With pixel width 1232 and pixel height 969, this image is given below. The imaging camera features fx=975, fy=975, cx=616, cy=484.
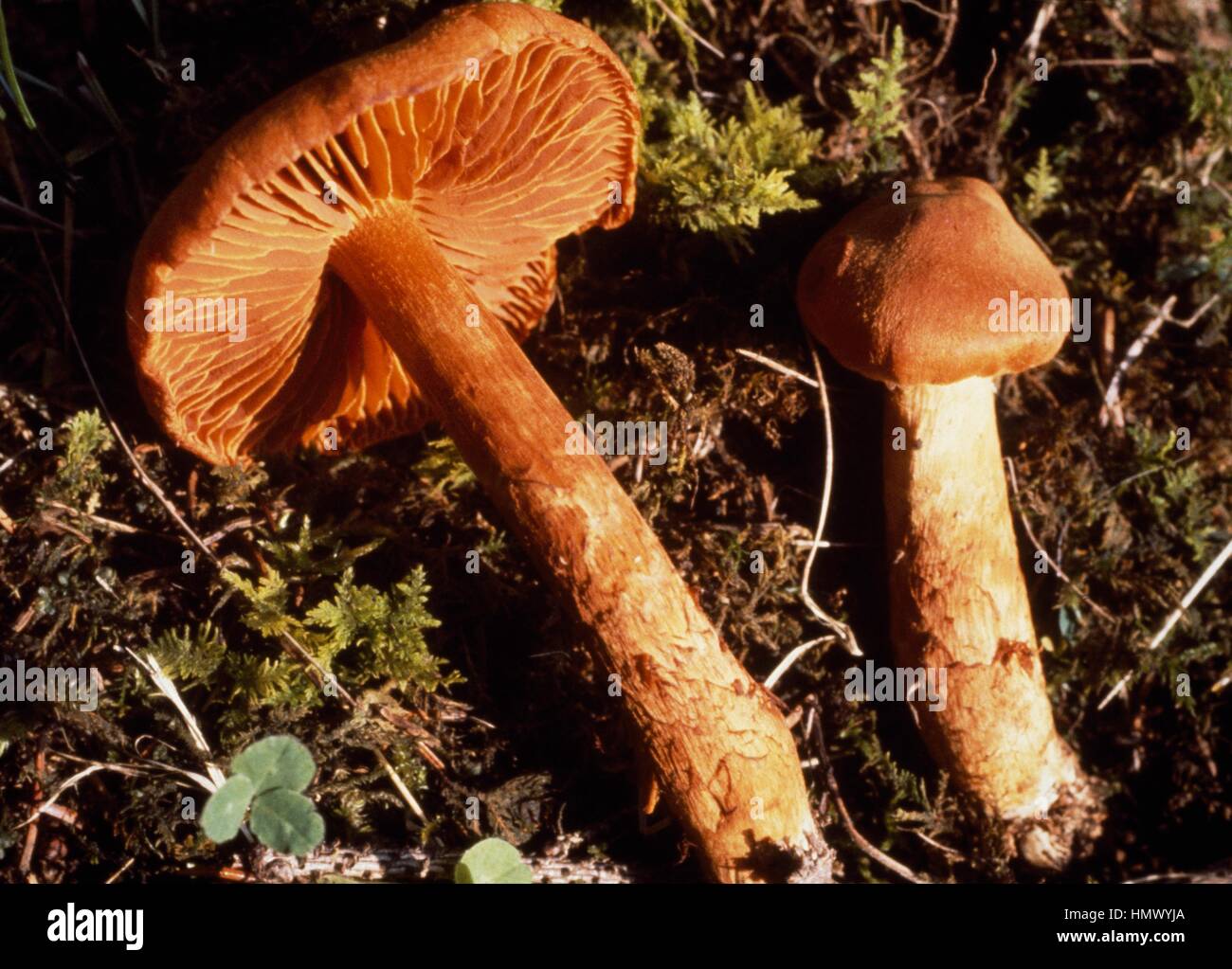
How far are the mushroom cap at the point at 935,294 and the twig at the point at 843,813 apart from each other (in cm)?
108

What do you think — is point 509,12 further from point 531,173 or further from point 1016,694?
point 1016,694

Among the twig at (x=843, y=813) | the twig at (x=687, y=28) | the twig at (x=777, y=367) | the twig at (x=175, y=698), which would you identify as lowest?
the twig at (x=843, y=813)

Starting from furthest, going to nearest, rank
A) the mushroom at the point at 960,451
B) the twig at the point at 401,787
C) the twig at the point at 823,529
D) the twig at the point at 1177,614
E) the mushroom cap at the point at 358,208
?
the twig at the point at 1177,614
the twig at the point at 823,529
the twig at the point at 401,787
the mushroom at the point at 960,451
the mushroom cap at the point at 358,208

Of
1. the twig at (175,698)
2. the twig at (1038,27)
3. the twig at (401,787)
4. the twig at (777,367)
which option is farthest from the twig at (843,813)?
the twig at (1038,27)

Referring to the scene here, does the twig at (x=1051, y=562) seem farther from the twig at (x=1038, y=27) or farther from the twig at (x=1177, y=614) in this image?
the twig at (x=1038, y=27)

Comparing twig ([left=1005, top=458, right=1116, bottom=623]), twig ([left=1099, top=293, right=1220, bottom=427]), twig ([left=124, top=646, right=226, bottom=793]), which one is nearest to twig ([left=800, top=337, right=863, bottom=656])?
twig ([left=1005, top=458, right=1116, bottom=623])

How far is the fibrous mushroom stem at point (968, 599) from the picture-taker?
9.36ft

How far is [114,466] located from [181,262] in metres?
1.03

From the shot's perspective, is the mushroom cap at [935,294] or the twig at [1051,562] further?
the twig at [1051,562]

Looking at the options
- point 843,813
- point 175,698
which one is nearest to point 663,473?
point 843,813

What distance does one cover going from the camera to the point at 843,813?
9.70ft

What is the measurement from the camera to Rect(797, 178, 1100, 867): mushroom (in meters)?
2.64

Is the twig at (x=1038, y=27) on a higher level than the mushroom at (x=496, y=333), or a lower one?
higher
